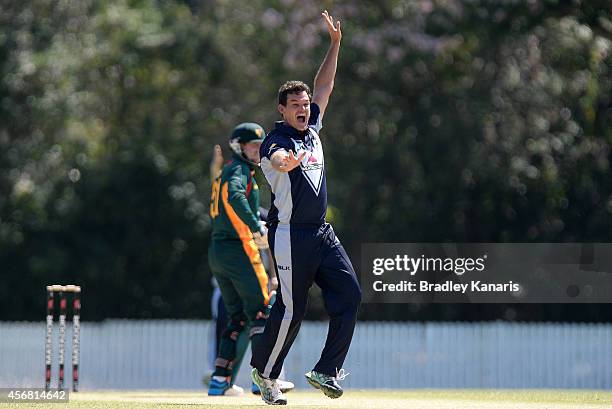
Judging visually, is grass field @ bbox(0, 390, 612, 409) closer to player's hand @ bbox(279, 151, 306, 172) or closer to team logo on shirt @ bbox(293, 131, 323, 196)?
team logo on shirt @ bbox(293, 131, 323, 196)

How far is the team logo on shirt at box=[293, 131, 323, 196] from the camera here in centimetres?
866

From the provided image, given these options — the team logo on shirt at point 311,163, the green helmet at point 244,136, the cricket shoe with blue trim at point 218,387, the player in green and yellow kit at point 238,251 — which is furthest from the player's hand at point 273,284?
the team logo on shirt at point 311,163

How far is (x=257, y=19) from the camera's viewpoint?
24219 millimetres

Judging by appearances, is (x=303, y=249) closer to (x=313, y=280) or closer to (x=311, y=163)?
(x=313, y=280)

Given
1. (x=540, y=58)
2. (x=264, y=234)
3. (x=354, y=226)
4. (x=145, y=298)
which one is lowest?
(x=145, y=298)

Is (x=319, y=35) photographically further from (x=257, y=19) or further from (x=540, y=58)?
(x=540, y=58)

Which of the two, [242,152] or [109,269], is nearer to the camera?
[242,152]

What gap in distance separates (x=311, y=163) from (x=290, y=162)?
1.77 ft

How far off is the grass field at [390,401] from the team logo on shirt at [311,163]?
5.44ft

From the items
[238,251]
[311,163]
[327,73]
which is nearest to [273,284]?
[238,251]

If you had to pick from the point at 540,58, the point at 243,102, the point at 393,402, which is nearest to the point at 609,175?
the point at 540,58

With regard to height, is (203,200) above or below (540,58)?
below

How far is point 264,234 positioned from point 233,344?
1.06 meters

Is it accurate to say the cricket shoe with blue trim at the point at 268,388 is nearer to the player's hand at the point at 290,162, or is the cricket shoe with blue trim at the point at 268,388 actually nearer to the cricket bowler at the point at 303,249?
the cricket bowler at the point at 303,249
